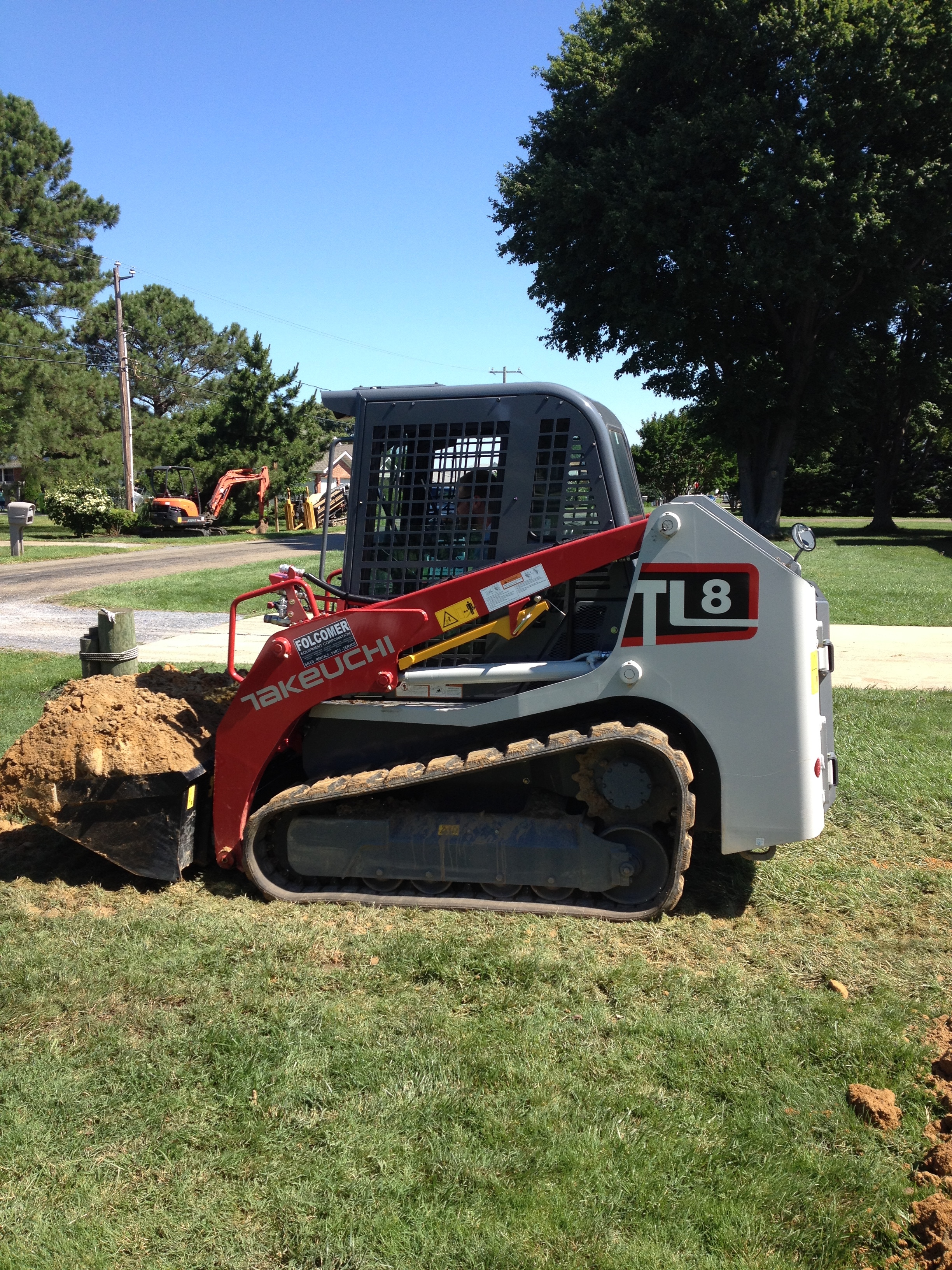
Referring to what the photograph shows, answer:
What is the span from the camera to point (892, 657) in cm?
1105

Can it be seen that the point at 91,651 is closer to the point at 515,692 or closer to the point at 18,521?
the point at 515,692

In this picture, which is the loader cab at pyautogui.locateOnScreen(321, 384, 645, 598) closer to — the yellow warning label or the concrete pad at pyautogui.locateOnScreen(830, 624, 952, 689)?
the yellow warning label

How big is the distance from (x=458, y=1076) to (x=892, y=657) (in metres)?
8.98

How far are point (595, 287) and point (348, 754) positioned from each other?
26.0 meters

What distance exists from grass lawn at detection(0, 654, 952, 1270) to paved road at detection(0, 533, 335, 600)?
46.2 ft

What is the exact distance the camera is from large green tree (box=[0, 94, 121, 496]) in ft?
→ 117

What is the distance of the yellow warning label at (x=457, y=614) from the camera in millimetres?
4723

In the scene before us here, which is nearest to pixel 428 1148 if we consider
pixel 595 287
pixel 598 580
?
pixel 598 580

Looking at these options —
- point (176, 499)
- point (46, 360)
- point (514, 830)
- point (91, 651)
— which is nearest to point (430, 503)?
point (514, 830)

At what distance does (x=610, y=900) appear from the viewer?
4789 millimetres

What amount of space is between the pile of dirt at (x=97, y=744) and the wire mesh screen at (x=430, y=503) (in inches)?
48.9

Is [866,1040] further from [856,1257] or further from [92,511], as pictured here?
[92,511]

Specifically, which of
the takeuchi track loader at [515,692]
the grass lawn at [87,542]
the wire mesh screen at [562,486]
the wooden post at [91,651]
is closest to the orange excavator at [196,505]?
the grass lawn at [87,542]

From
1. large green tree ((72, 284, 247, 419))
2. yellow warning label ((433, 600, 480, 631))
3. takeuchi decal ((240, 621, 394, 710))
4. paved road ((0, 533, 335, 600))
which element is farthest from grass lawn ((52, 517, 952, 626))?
large green tree ((72, 284, 247, 419))
